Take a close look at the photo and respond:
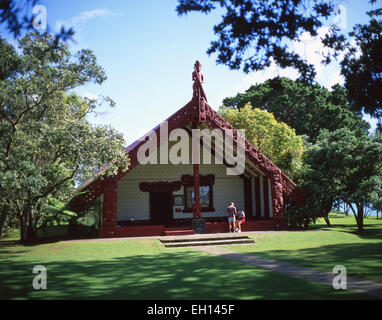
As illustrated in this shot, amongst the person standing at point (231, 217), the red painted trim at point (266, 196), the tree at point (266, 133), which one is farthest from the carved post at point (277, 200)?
the tree at point (266, 133)

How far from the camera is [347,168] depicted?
2006 centimetres

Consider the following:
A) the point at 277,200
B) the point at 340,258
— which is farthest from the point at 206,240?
the point at 340,258

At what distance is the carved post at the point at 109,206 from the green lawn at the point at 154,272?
2.12m

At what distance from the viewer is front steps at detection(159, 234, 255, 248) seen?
14.9 meters

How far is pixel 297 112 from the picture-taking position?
4359 centimetres

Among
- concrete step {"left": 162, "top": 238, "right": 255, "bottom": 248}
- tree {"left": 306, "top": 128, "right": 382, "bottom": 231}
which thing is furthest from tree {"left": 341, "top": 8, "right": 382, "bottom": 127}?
tree {"left": 306, "top": 128, "right": 382, "bottom": 231}

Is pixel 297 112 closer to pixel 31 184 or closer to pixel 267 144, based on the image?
pixel 267 144

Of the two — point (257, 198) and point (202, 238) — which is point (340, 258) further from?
point (257, 198)

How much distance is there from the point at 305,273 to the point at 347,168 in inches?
546

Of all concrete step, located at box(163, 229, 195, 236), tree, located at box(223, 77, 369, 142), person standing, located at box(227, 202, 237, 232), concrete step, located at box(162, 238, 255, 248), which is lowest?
concrete step, located at box(162, 238, 255, 248)

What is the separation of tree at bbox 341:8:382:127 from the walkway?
3.61 meters

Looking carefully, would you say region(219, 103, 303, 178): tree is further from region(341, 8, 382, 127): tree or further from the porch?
region(341, 8, 382, 127): tree

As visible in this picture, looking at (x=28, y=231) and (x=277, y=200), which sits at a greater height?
(x=277, y=200)

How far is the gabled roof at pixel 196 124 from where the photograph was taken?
16.5 metres
